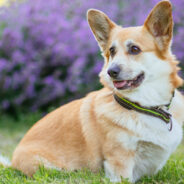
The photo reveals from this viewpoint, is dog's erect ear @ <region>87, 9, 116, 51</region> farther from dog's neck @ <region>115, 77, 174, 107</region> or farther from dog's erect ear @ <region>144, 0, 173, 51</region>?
dog's neck @ <region>115, 77, 174, 107</region>


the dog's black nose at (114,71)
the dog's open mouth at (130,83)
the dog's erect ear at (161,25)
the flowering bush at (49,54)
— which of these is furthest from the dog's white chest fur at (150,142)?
the flowering bush at (49,54)

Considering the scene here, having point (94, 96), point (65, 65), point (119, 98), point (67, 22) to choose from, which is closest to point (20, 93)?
point (65, 65)

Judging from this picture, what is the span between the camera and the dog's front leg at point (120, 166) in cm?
301

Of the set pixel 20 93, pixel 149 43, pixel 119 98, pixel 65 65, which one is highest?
pixel 149 43

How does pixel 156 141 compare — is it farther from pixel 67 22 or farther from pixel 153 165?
pixel 67 22

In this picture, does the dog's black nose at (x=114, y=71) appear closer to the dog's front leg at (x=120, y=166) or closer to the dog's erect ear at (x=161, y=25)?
the dog's erect ear at (x=161, y=25)

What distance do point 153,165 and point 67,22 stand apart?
179 inches

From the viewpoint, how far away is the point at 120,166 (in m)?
3.03

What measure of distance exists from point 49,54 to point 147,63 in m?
3.70

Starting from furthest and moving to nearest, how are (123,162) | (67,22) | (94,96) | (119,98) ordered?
(67,22) → (94,96) → (119,98) → (123,162)

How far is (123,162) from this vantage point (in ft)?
9.88

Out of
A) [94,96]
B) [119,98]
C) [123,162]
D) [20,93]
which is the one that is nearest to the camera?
[123,162]

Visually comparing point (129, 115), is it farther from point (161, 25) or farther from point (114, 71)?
point (161, 25)

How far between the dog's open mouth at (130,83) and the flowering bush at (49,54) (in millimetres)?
3025
